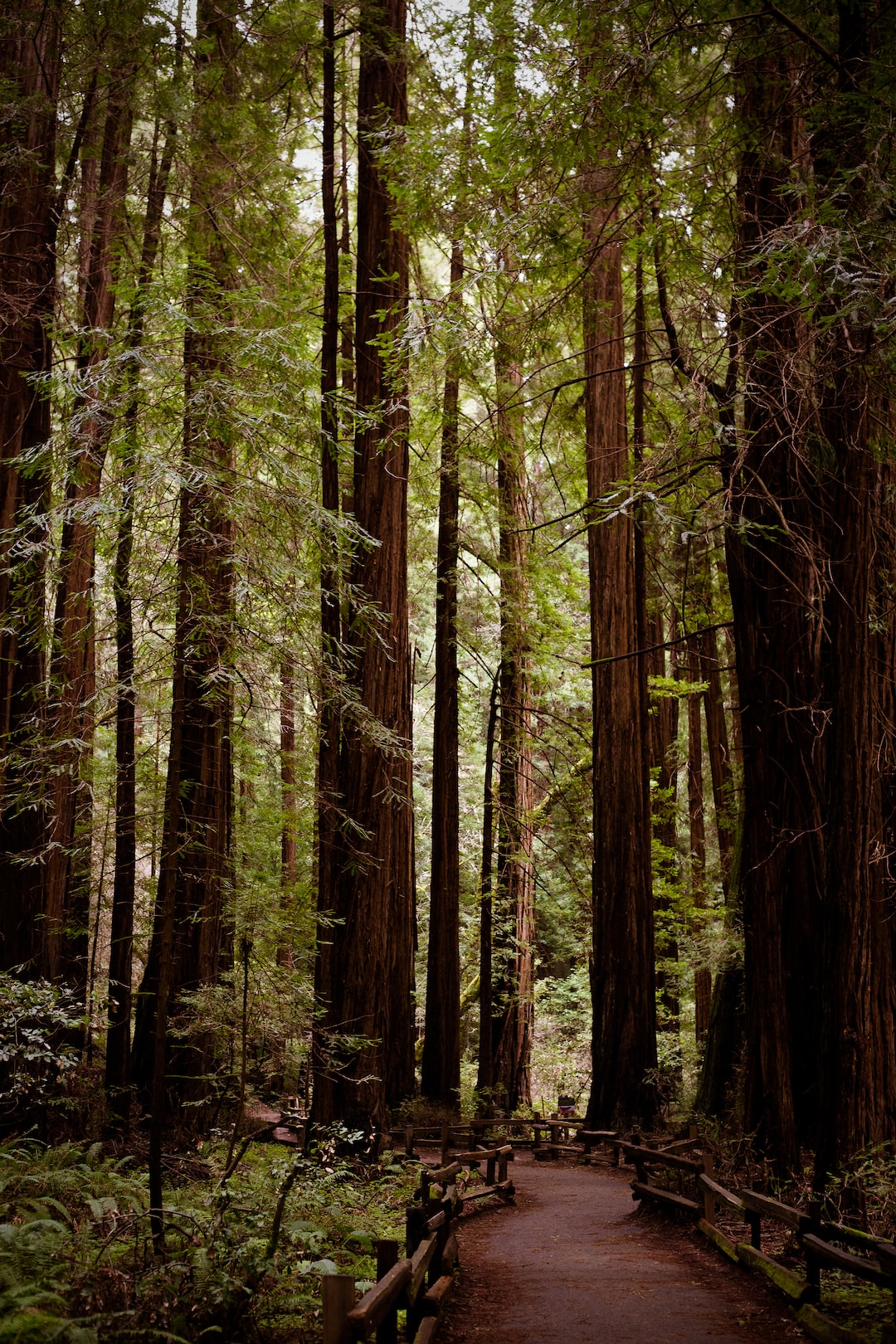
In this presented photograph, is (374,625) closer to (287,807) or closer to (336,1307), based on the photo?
(336,1307)

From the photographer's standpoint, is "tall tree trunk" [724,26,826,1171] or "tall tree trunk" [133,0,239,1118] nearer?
"tall tree trunk" [133,0,239,1118]

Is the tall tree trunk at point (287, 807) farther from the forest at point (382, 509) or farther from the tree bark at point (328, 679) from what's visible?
the tree bark at point (328, 679)

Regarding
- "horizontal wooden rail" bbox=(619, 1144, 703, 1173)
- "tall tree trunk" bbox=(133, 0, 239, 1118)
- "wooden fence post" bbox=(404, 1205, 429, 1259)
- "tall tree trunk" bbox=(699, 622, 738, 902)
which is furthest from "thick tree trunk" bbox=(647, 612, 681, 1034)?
"wooden fence post" bbox=(404, 1205, 429, 1259)

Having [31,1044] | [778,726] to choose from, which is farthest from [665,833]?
[31,1044]

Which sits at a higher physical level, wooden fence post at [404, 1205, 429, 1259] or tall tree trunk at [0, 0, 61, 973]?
tall tree trunk at [0, 0, 61, 973]

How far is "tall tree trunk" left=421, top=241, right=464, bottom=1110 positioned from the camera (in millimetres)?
17469

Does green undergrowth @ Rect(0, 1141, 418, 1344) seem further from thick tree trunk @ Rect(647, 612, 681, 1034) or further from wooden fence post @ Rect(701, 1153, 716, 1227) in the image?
thick tree trunk @ Rect(647, 612, 681, 1034)

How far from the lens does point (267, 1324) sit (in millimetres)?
5094

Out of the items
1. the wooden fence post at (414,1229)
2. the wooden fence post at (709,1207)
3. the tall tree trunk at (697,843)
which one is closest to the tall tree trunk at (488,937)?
the tall tree trunk at (697,843)

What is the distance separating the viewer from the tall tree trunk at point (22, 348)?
960 cm

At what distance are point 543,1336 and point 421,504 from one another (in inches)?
652

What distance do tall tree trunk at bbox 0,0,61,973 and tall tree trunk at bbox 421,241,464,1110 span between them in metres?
7.40

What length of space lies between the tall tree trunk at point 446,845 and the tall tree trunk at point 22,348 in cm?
740

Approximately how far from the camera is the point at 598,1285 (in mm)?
7383
